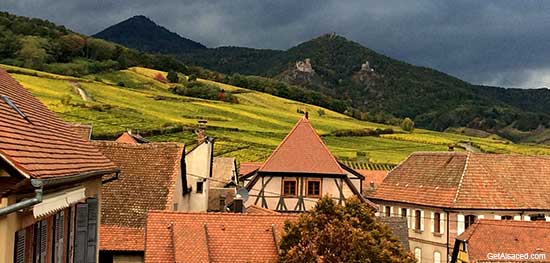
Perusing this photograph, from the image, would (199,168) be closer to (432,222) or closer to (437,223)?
(432,222)

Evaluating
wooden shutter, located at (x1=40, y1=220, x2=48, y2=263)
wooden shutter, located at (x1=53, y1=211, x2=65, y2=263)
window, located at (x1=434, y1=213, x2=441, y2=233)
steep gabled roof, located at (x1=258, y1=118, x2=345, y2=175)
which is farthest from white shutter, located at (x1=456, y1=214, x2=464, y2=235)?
wooden shutter, located at (x1=40, y1=220, x2=48, y2=263)

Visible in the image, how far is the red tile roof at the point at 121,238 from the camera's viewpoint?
26719 mm

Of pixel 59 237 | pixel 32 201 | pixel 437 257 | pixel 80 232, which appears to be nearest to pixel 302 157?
pixel 437 257

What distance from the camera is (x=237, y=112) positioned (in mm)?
101500

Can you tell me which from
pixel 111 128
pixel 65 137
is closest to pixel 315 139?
pixel 65 137

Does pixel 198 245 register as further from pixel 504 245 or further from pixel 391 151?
pixel 391 151

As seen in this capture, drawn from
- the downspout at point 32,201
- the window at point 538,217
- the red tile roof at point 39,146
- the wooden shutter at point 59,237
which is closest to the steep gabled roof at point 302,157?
the window at point 538,217

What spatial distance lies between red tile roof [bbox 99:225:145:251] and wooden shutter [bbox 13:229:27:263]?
1657cm

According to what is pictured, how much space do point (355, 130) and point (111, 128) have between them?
3775 centimetres

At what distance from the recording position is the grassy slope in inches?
3044

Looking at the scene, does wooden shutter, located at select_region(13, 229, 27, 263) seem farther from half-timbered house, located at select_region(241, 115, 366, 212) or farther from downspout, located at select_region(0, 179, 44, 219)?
half-timbered house, located at select_region(241, 115, 366, 212)

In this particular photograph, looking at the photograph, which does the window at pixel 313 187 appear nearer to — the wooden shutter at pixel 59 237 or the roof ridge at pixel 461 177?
the roof ridge at pixel 461 177

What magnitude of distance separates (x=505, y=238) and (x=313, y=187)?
36.3 feet

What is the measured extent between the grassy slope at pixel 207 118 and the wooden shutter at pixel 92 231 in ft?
180
